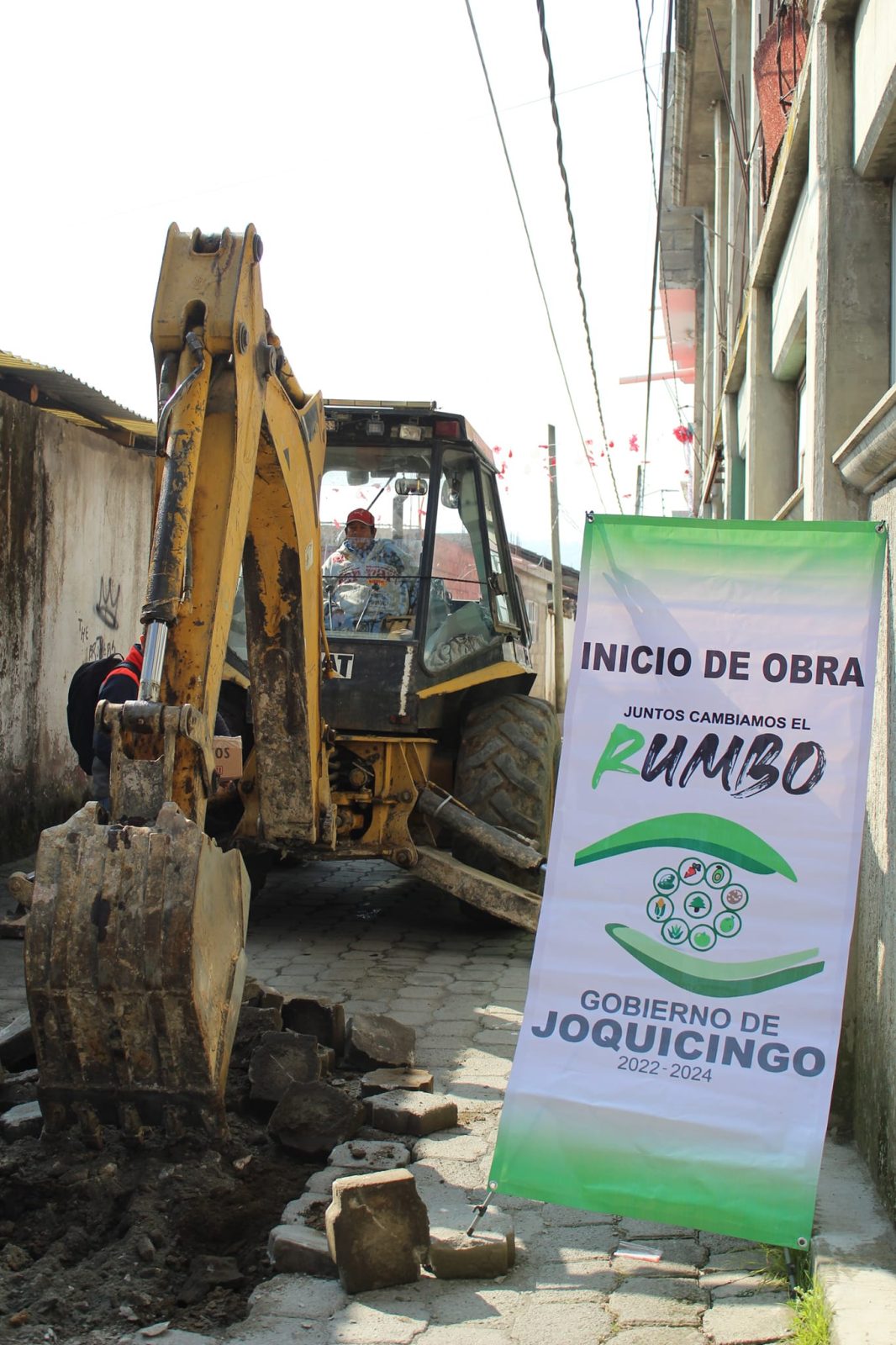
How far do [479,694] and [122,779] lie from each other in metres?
4.32

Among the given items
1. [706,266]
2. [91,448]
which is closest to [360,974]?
[91,448]

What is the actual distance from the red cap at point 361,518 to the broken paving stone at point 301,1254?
15.4ft

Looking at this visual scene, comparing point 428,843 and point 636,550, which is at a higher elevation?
point 636,550

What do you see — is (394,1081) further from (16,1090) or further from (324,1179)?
(16,1090)

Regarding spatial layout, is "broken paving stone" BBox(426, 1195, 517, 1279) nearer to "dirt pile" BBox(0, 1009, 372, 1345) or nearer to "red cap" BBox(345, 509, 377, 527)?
"dirt pile" BBox(0, 1009, 372, 1345)

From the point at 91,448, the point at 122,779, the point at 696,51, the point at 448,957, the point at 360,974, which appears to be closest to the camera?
the point at 122,779

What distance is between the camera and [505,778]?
289 inches

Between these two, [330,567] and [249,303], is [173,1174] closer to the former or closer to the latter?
[249,303]

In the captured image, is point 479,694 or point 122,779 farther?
point 479,694

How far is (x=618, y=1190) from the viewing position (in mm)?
3211

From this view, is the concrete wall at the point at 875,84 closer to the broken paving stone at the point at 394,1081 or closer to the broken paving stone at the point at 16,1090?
the broken paving stone at the point at 394,1081

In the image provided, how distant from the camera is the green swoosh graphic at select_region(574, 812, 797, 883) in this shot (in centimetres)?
323

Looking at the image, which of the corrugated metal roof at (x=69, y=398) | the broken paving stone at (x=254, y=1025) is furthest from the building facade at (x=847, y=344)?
the corrugated metal roof at (x=69, y=398)

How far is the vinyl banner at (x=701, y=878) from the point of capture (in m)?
3.15
